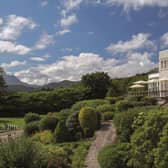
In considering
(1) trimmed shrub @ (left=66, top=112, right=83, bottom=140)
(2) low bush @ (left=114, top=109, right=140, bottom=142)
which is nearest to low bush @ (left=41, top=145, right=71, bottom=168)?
(2) low bush @ (left=114, top=109, right=140, bottom=142)

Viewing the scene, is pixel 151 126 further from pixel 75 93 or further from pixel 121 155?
pixel 75 93

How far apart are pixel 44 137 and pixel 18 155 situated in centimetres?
1152

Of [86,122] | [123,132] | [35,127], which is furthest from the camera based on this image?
[35,127]

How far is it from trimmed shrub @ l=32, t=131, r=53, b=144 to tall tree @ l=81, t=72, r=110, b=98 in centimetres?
2660

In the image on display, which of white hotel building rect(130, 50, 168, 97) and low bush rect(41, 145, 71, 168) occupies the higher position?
white hotel building rect(130, 50, 168, 97)

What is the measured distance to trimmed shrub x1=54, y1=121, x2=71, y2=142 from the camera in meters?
29.2

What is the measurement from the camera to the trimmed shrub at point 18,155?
60.0ft

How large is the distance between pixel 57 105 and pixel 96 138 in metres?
27.8

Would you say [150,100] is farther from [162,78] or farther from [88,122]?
[88,122]

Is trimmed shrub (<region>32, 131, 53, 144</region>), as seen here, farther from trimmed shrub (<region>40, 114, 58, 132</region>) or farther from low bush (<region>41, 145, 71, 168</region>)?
low bush (<region>41, 145, 71, 168</region>)

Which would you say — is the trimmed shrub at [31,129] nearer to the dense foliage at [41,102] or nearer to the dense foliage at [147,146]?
the dense foliage at [147,146]

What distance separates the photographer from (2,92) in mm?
58906

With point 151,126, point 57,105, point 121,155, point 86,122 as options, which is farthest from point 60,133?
point 57,105

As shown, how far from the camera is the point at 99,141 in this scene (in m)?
27.5
